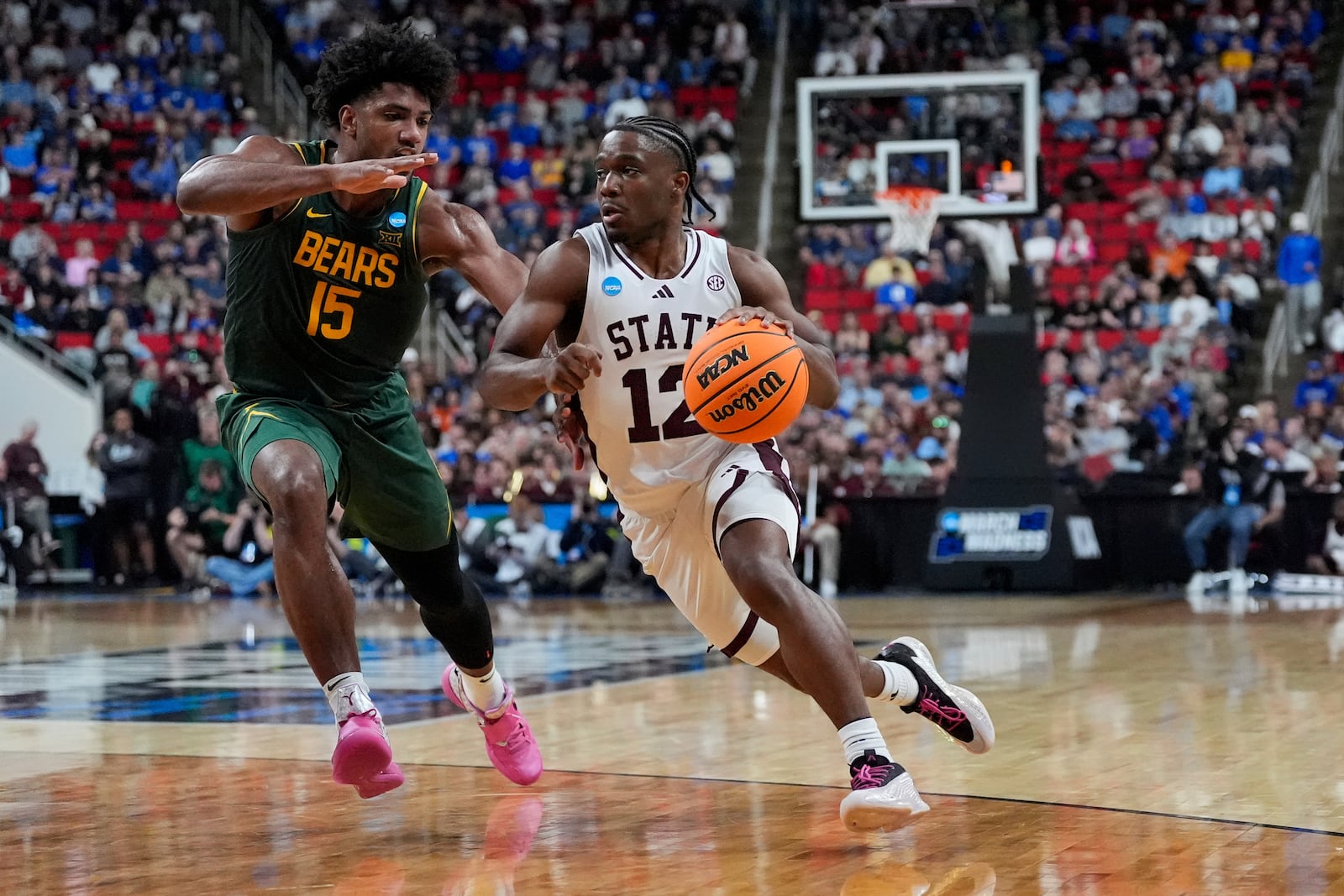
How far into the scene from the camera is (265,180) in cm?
477

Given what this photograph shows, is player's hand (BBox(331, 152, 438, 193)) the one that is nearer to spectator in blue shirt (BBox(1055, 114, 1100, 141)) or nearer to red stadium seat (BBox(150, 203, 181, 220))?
spectator in blue shirt (BBox(1055, 114, 1100, 141))

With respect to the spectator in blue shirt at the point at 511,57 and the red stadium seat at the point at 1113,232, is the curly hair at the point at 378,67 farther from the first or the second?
the spectator in blue shirt at the point at 511,57

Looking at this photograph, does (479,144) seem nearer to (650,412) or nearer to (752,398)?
(650,412)

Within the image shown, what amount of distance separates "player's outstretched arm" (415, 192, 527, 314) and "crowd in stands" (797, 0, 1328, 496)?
34.0 ft

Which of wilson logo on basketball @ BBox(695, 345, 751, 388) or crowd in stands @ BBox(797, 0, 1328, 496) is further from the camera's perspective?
crowd in stands @ BBox(797, 0, 1328, 496)

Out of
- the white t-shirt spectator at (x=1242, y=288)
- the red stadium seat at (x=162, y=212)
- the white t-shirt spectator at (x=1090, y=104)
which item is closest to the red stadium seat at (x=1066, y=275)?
the white t-shirt spectator at (x=1242, y=288)

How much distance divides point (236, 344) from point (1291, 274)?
49.6 ft

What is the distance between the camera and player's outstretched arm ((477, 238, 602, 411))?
15.4ft

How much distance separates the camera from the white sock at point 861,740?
14.6ft

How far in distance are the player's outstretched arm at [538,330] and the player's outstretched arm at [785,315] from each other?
1.52 ft

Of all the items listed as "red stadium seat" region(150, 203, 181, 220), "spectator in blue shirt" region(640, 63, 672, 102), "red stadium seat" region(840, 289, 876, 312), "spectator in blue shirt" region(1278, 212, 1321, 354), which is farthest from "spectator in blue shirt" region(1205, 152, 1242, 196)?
"red stadium seat" region(150, 203, 181, 220)

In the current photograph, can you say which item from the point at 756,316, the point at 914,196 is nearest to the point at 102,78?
the point at 914,196

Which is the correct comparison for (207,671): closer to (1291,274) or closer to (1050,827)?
(1050,827)

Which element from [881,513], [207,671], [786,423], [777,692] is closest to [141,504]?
[881,513]
